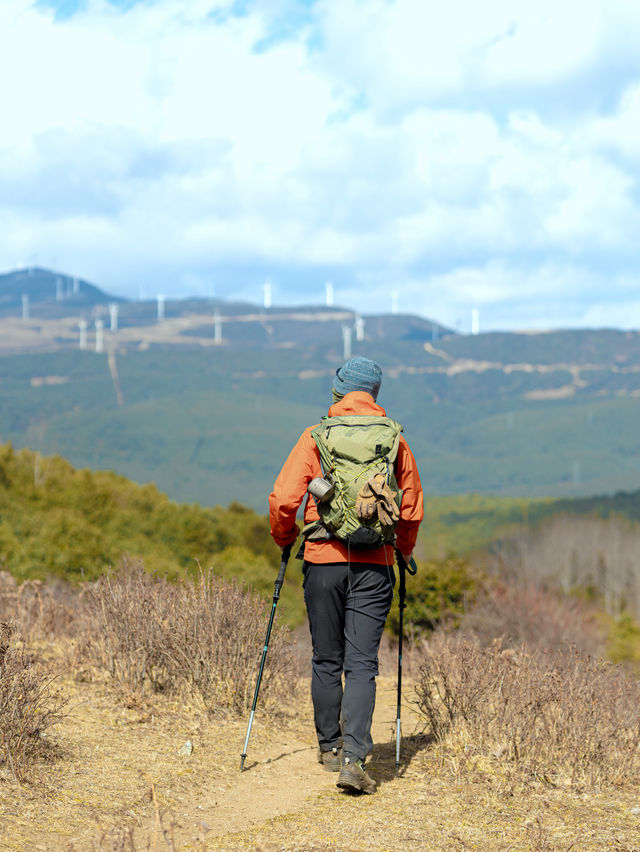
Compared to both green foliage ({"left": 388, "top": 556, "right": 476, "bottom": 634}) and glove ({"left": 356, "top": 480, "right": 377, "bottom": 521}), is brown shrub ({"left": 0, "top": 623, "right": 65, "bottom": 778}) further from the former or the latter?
green foliage ({"left": 388, "top": 556, "right": 476, "bottom": 634})

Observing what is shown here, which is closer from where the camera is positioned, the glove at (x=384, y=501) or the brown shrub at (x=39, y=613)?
the glove at (x=384, y=501)

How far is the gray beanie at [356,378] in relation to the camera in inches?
214

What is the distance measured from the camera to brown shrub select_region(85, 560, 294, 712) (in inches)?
242

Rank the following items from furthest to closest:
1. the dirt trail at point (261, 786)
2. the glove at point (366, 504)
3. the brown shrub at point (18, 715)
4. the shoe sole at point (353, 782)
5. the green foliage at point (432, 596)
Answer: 1. the green foliage at point (432, 596)
2. the glove at point (366, 504)
3. the shoe sole at point (353, 782)
4. the brown shrub at point (18, 715)
5. the dirt trail at point (261, 786)

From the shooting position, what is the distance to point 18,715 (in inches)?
183

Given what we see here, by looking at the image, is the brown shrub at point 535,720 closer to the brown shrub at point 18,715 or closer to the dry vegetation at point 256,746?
the dry vegetation at point 256,746

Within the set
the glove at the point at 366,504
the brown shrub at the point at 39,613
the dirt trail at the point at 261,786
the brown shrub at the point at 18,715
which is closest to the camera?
the dirt trail at the point at 261,786

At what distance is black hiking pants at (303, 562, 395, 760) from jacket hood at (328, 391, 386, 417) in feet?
2.62

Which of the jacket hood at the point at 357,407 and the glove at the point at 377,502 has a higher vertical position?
the jacket hood at the point at 357,407

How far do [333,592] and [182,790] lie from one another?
121 cm

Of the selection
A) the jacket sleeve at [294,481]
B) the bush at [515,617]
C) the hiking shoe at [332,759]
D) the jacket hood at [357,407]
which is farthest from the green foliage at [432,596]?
the jacket sleeve at [294,481]

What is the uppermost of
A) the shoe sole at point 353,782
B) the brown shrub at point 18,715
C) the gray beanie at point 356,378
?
the gray beanie at point 356,378

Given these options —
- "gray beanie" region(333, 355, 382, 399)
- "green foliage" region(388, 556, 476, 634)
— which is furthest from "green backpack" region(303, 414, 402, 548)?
"green foliage" region(388, 556, 476, 634)

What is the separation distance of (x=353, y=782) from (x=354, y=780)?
Answer: 0.01 meters
